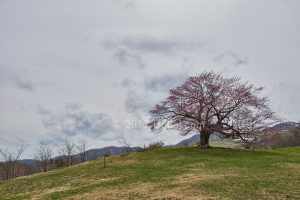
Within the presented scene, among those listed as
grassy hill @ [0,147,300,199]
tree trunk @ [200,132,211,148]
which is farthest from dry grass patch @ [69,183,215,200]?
tree trunk @ [200,132,211,148]

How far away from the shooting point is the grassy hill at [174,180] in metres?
27.9

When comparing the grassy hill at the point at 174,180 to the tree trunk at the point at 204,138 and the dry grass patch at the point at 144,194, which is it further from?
the tree trunk at the point at 204,138

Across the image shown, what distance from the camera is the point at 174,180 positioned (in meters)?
33.8

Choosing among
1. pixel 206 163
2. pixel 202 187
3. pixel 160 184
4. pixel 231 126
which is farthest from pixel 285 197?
pixel 231 126

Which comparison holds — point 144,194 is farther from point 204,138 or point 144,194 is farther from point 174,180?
point 204,138

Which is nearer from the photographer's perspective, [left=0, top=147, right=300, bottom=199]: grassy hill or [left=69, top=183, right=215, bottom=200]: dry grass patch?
[left=69, top=183, right=215, bottom=200]: dry grass patch

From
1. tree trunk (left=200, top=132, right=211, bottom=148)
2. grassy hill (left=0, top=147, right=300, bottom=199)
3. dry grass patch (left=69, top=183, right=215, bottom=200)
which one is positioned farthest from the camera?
tree trunk (left=200, top=132, right=211, bottom=148)

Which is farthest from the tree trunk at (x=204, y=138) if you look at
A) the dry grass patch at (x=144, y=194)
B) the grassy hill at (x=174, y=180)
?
the dry grass patch at (x=144, y=194)

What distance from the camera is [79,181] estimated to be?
38938mm

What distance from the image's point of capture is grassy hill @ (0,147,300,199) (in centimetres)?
2788

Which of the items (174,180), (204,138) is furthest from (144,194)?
(204,138)

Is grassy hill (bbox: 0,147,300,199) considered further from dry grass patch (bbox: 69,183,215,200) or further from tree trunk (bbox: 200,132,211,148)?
tree trunk (bbox: 200,132,211,148)

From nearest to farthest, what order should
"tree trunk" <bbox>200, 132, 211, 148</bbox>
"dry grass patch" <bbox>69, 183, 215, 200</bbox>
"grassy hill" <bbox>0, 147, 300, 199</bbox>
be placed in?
"dry grass patch" <bbox>69, 183, 215, 200</bbox>
"grassy hill" <bbox>0, 147, 300, 199</bbox>
"tree trunk" <bbox>200, 132, 211, 148</bbox>

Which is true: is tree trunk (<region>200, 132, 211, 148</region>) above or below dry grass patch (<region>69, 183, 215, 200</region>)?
above
